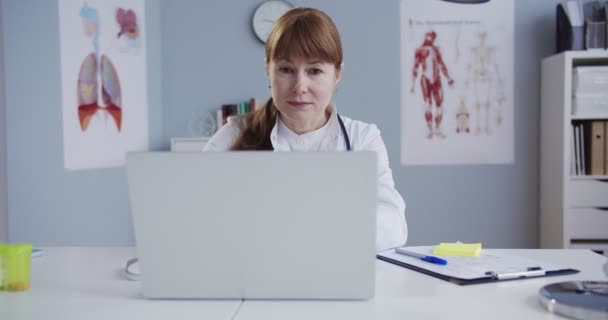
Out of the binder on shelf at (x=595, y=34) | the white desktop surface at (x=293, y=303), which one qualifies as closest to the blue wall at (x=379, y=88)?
the binder on shelf at (x=595, y=34)

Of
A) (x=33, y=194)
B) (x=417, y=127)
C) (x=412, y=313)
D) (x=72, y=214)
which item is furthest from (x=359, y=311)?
(x=417, y=127)

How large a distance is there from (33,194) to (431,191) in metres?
2.29

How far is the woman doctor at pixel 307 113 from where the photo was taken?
5.07 feet

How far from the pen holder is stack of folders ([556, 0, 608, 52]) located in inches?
118

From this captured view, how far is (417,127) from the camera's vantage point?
3.58m

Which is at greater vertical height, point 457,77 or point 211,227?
point 457,77

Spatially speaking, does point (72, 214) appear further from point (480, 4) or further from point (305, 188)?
point (480, 4)

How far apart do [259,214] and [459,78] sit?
2.90m

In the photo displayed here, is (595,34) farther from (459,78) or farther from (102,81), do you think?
(102,81)

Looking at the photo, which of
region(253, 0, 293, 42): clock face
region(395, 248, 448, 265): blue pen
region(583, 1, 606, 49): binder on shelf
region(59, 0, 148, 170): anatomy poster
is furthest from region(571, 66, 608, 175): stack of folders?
region(59, 0, 148, 170): anatomy poster

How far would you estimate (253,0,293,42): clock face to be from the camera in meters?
3.57

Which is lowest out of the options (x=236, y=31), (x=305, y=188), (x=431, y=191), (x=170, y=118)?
(x=431, y=191)

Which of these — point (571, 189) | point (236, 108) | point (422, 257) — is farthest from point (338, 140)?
point (571, 189)

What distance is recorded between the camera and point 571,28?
318 cm
